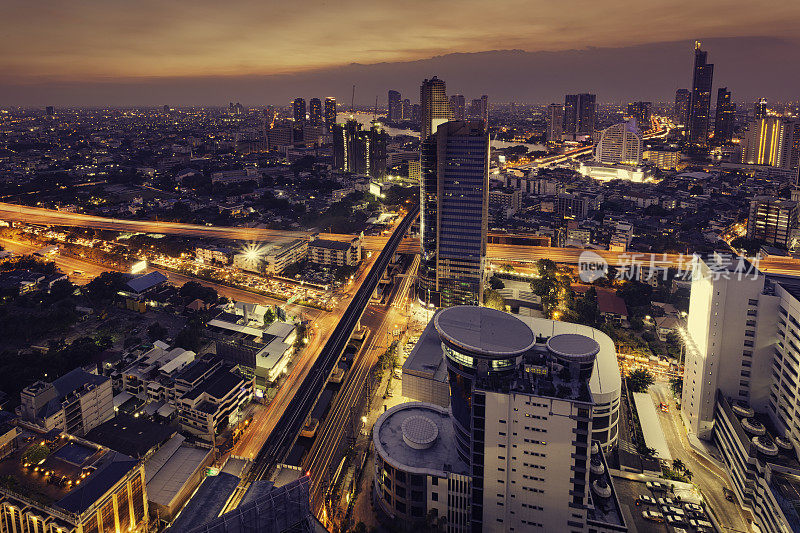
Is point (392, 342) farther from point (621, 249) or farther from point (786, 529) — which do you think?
point (621, 249)

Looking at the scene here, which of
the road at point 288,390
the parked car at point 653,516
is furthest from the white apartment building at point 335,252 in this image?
the parked car at point 653,516

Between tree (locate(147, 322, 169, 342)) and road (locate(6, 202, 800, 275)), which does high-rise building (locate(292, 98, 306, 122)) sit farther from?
tree (locate(147, 322, 169, 342))

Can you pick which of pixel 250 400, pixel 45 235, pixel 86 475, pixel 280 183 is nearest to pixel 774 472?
pixel 250 400

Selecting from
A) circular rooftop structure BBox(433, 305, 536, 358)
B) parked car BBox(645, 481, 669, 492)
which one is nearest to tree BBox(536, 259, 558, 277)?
parked car BBox(645, 481, 669, 492)

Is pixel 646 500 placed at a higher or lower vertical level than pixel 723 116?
lower

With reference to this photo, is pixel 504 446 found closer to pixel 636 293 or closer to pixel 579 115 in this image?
pixel 636 293

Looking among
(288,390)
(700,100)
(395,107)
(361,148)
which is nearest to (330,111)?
(395,107)

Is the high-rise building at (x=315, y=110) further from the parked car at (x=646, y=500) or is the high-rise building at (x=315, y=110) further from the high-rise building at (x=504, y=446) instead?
the parked car at (x=646, y=500)
